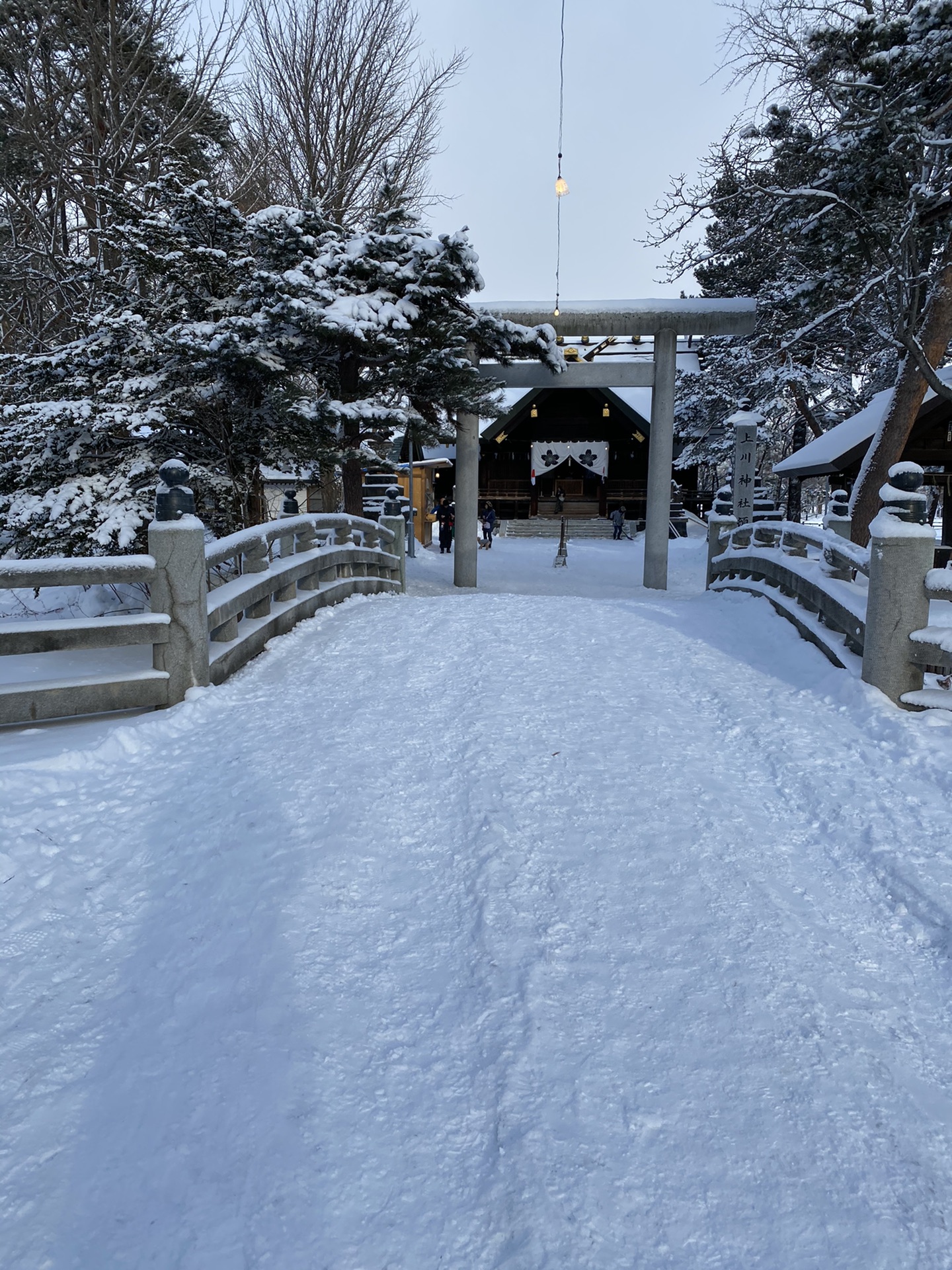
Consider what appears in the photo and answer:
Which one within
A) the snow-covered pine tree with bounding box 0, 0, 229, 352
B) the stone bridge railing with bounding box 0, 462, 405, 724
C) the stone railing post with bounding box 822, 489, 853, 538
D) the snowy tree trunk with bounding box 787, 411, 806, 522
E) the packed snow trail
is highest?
the snow-covered pine tree with bounding box 0, 0, 229, 352

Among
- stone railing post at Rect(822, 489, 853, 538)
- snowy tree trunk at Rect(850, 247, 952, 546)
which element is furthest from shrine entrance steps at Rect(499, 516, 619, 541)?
stone railing post at Rect(822, 489, 853, 538)

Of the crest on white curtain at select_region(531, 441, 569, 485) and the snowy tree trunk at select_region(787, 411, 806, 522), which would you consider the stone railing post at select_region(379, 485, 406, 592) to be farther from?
the crest on white curtain at select_region(531, 441, 569, 485)

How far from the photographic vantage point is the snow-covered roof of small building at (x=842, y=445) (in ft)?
49.0

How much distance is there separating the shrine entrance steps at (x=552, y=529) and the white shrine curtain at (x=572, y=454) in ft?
7.10

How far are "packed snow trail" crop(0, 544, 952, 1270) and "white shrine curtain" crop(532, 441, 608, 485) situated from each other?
3113 cm

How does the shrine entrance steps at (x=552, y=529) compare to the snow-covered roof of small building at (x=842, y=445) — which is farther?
the shrine entrance steps at (x=552, y=529)

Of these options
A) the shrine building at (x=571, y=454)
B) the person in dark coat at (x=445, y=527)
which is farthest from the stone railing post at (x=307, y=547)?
the shrine building at (x=571, y=454)

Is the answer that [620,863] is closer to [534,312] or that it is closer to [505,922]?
[505,922]

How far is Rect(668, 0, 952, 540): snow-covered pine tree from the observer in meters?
10.4

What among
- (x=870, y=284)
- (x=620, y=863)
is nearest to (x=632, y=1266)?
(x=620, y=863)

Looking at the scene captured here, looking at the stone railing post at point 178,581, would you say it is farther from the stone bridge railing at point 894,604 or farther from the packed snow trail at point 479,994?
the stone bridge railing at point 894,604

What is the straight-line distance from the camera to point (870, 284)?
13.8m

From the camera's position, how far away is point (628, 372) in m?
18.1

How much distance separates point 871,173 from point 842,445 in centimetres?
552
